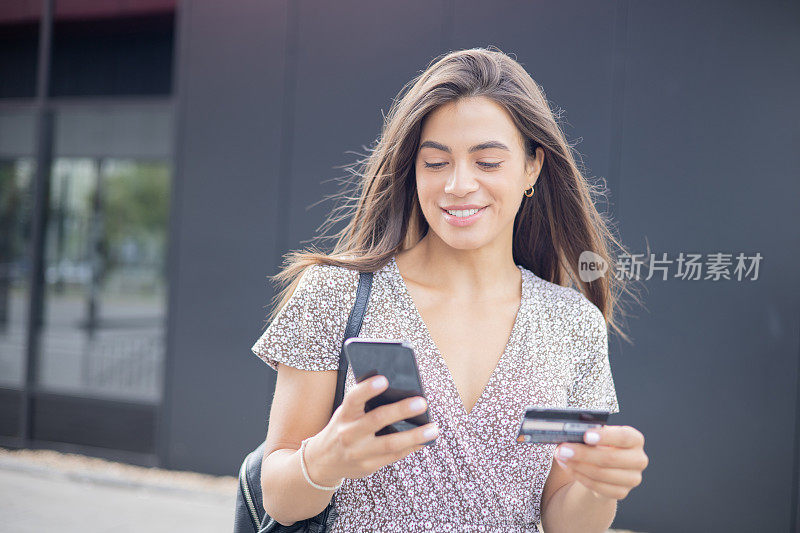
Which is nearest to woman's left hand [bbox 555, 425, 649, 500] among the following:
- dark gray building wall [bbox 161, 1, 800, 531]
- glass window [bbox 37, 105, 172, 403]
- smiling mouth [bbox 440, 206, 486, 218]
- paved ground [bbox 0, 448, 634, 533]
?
smiling mouth [bbox 440, 206, 486, 218]

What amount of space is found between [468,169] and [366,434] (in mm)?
685

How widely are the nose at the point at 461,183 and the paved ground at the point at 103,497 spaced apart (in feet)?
11.2

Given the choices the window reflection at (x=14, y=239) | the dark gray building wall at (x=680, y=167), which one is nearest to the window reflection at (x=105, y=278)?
the window reflection at (x=14, y=239)

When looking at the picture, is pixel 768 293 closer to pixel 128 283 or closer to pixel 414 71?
pixel 414 71

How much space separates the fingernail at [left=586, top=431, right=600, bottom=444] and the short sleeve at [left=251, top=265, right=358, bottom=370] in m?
0.55

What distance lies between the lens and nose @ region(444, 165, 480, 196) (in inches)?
60.5

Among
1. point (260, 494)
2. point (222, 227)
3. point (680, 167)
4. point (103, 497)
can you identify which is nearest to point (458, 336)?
point (260, 494)

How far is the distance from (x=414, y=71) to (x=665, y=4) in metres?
1.56

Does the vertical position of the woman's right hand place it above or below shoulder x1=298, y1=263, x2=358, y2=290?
below

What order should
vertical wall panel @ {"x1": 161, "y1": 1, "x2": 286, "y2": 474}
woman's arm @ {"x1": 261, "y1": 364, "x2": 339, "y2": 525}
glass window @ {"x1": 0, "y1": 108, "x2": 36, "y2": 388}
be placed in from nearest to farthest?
woman's arm @ {"x1": 261, "y1": 364, "x2": 339, "y2": 525} → vertical wall panel @ {"x1": 161, "y1": 1, "x2": 286, "y2": 474} → glass window @ {"x1": 0, "y1": 108, "x2": 36, "y2": 388}

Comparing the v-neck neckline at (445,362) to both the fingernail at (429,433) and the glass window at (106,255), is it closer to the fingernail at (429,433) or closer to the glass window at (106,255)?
the fingernail at (429,433)

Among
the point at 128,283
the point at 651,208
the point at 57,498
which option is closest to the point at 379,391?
the point at 651,208

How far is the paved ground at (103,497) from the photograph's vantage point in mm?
4184

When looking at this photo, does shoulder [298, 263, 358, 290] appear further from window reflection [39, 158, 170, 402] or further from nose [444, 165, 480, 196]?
window reflection [39, 158, 170, 402]
